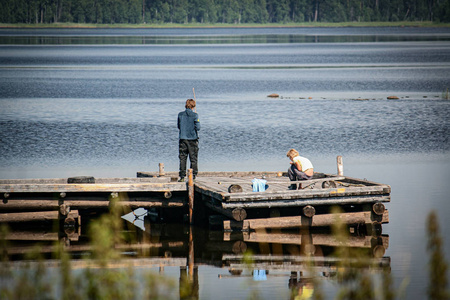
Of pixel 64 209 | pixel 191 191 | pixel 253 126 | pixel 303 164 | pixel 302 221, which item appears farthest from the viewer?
pixel 253 126

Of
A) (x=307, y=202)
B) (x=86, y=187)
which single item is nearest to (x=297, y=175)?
(x=307, y=202)

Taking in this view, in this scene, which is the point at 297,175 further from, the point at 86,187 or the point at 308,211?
the point at 86,187

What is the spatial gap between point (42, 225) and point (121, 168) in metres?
7.25

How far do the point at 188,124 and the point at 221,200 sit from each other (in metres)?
2.65

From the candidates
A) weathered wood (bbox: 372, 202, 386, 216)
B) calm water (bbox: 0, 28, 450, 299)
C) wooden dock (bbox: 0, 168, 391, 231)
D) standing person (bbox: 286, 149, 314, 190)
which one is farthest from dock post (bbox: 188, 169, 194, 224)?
weathered wood (bbox: 372, 202, 386, 216)

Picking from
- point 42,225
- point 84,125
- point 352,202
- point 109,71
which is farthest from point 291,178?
point 109,71

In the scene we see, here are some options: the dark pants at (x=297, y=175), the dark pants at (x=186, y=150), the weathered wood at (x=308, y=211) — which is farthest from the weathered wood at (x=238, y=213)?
the dark pants at (x=186, y=150)

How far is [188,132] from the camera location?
17.5m

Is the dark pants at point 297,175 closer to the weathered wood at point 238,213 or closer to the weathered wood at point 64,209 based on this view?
the weathered wood at point 238,213

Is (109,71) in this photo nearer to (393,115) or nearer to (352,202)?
(393,115)

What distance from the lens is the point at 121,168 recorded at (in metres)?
24.6

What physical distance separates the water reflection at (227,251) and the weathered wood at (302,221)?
0.62 ft

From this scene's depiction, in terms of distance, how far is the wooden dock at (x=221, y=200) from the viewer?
1575 cm

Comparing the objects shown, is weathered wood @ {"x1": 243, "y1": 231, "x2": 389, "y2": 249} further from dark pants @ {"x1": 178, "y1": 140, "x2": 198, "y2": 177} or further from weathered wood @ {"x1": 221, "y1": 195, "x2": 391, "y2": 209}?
dark pants @ {"x1": 178, "y1": 140, "x2": 198, "y2": 177}
